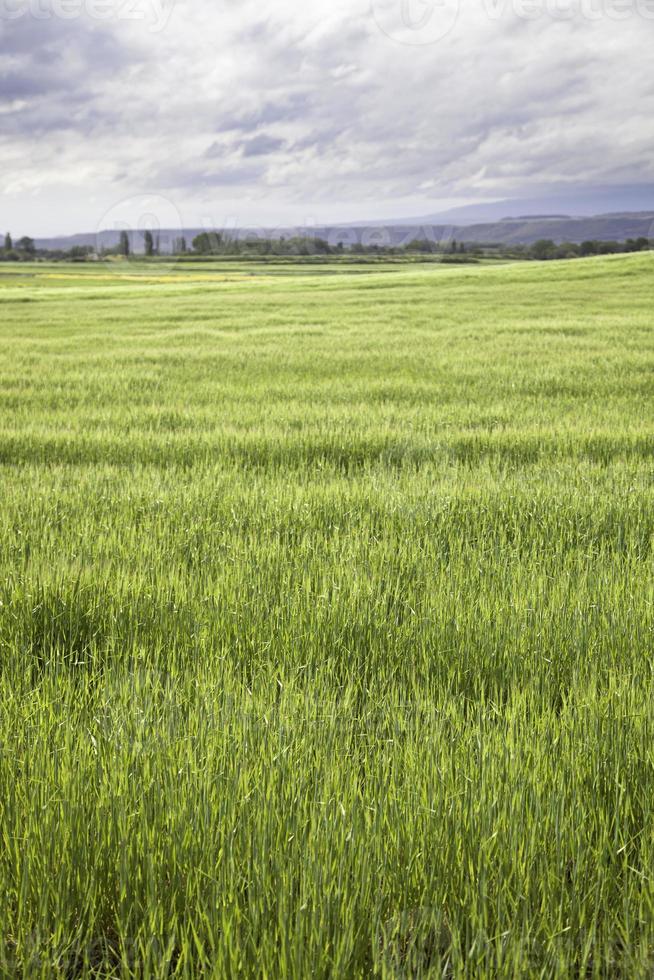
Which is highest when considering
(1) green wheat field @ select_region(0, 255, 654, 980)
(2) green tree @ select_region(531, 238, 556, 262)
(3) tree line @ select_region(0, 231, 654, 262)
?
(3) tree line @ select_region(0, 231, 654, 262)

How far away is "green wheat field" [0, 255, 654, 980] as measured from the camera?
5.16ft

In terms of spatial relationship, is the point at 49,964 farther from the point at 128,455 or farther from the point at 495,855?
the point at 128,455

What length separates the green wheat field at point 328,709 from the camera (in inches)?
61.9

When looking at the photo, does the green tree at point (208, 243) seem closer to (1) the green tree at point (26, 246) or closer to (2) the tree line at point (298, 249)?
(2) the tree line at point (298, 249)

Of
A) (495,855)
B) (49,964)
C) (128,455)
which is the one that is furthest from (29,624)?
(128,455)

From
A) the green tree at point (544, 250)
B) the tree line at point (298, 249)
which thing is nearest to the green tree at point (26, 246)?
the tree line at point (298, 249)

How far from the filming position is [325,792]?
1834 millimetres

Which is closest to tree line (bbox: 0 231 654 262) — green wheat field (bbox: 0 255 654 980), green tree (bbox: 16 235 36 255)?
green tree (bbox: 16 235 36 255)

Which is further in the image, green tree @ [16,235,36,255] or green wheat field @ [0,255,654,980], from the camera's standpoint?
green tree @ [16,235,36,255]

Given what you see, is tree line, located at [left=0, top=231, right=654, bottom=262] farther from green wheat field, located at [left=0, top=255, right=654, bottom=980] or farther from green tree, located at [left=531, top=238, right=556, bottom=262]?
green wheat field, located at [left=0, top=255, right=654, bottom=980]

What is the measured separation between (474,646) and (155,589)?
4.99 ft

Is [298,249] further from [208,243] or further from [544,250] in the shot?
[544,250]

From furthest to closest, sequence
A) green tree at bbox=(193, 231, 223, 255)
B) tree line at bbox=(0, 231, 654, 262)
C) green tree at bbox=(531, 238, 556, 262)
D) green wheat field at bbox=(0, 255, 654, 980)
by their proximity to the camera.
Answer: green tree at bbox=(193, 231, 223, 255) < tree line at bbox=(0, 231, 654, 262) < green tree at bbox=(531, 238, 556, 262) < green wheat field at bbox=(0, 255, 654, 980)

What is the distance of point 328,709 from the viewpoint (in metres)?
2.43
